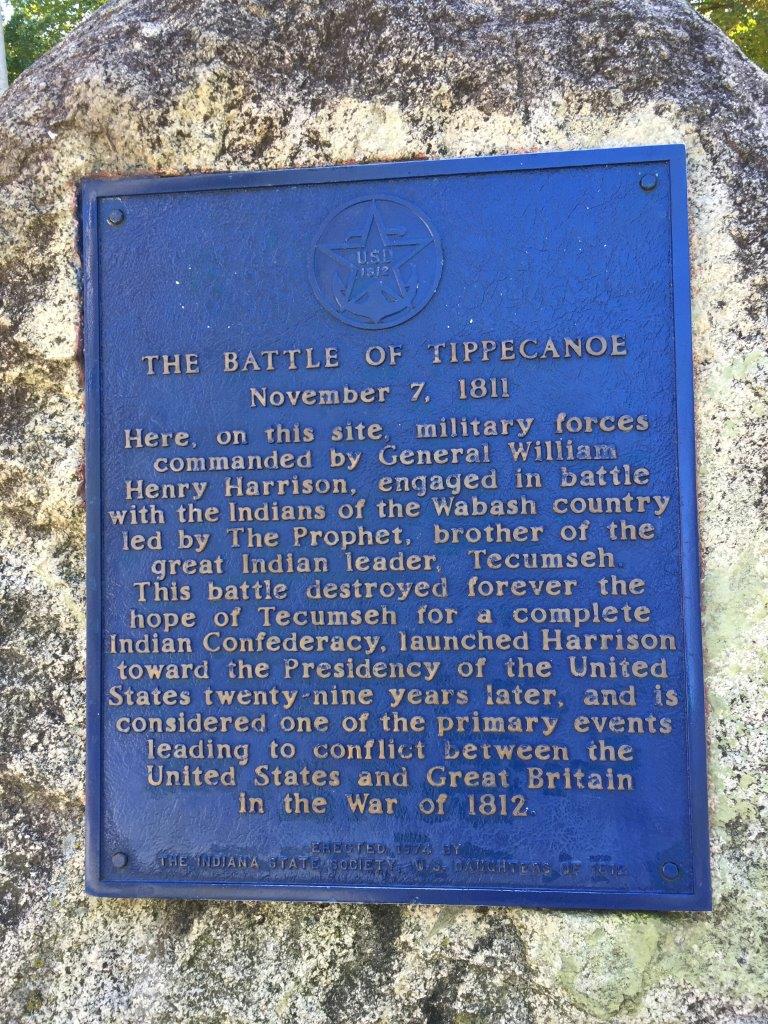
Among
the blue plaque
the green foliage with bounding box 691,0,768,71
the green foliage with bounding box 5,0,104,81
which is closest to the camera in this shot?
the blue plaque

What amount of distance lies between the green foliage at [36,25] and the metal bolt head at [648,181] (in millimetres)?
7384

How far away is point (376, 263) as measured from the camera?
8.09 feet

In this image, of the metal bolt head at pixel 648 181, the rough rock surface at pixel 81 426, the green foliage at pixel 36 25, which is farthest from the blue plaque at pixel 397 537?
the green foliage at pixel 36 25

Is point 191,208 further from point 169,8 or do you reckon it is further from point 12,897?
point 12,897

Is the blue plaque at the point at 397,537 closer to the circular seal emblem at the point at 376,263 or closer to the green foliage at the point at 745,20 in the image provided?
the circular seal emblem at the point at 376,263

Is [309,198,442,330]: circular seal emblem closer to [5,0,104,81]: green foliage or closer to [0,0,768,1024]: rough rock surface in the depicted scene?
[0,0,768,1024]: rough rock surface

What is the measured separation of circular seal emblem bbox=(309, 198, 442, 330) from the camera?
2455mm

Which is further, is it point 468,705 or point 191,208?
point 191,208

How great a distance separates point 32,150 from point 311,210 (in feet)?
2.79

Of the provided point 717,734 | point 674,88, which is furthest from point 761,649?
point 674,88

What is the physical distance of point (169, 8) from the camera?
A: 2.60 metres

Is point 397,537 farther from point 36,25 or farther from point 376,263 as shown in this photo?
point 36,25

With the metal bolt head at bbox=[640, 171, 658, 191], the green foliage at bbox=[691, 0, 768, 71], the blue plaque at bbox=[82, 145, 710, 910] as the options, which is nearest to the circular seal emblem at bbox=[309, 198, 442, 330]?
the blue plaque at bbox=[82, 145, 710, 910]

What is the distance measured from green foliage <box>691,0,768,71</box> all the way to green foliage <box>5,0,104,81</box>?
210 inches
